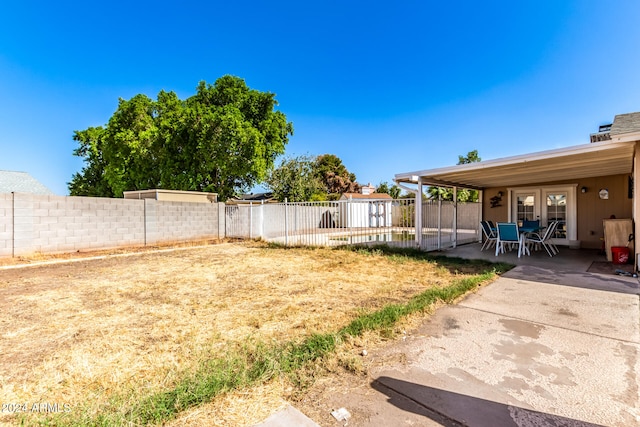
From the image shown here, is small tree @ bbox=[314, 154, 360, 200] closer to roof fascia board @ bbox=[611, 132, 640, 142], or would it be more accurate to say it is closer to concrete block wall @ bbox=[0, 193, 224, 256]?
concrete block wall @ bbox=[0, 193, 224, 256]

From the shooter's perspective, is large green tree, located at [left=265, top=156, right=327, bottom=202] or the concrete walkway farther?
large green tree, located at [left=265, top=156, right=327, bottom=202]

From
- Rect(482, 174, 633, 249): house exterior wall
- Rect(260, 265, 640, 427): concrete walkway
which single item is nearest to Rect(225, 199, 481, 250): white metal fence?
Rect(482, 174, 633, 249): house exterior wall

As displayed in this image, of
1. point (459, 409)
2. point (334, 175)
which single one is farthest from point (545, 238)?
Result: point (334, 175)

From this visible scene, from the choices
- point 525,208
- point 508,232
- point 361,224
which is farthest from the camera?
point 361,224

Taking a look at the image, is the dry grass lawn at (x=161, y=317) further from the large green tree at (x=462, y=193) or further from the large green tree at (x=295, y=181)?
the large green tree at (x=295, y=181)

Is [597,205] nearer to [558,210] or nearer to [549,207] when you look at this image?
[558,210]

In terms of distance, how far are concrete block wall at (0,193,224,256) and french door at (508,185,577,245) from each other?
1324 centimetres

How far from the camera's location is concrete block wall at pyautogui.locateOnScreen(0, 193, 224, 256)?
8.32 meters

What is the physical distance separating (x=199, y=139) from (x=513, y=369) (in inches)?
659

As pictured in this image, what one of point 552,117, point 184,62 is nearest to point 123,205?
point 184,62

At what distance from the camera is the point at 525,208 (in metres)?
10.8

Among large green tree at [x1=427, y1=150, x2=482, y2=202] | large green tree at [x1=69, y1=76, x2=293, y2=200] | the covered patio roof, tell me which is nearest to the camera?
the covered patio roof

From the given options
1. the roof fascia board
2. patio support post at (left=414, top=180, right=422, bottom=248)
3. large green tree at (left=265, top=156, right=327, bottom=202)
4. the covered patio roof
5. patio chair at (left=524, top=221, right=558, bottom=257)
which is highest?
large green tree at (left=265, top=156, right=327, bottom=202)

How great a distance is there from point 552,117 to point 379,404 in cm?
1520
